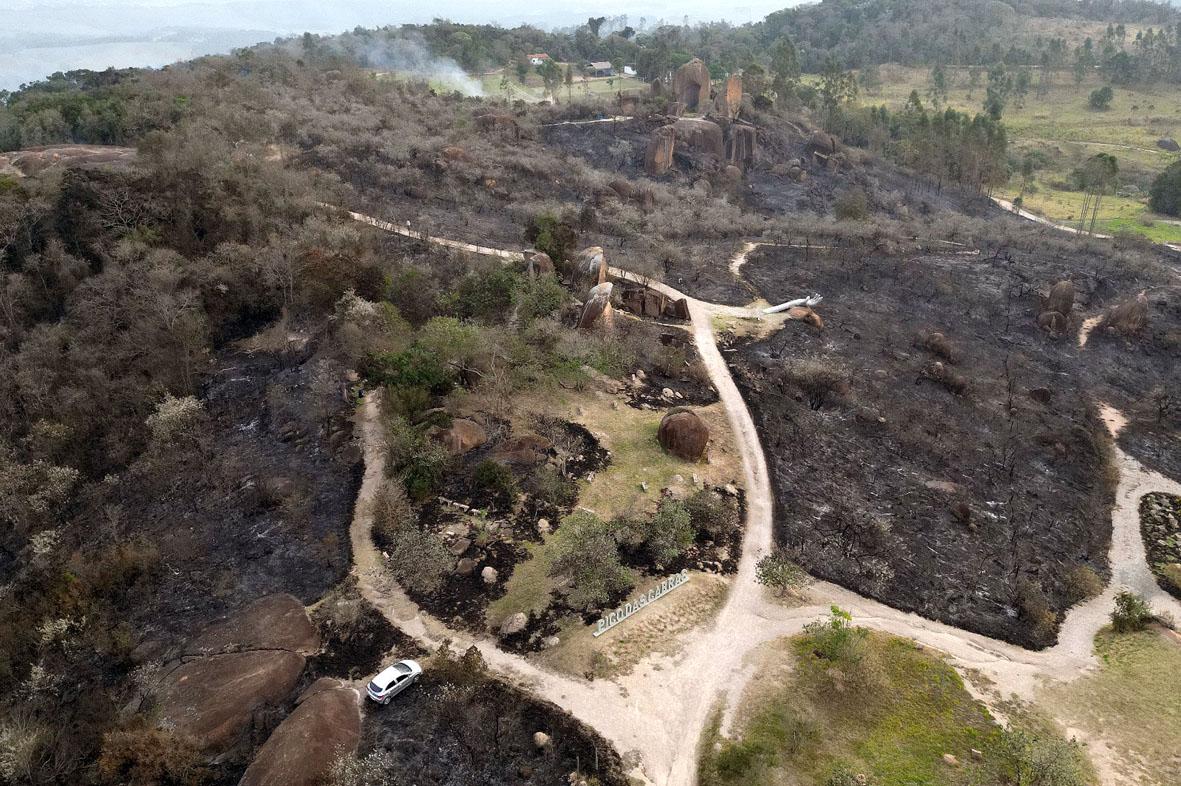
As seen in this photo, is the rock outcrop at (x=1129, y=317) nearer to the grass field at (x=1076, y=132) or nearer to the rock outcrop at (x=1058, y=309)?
the rock outcrop at (x=1058, y=309)

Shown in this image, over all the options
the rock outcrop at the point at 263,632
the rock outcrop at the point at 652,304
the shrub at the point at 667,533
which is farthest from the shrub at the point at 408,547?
the rock outcrop at the point at 652,304

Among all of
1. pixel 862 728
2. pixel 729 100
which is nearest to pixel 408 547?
pixel 862 728

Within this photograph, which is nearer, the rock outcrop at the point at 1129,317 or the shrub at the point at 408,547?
the shrub at the point at 408,547

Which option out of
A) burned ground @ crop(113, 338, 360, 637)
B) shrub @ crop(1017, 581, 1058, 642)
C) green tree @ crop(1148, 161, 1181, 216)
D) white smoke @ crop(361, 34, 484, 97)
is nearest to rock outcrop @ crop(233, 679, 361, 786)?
burned ground @ crop(113, 338, 360, 637)

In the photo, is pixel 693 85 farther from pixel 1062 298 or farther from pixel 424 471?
pixel 424 471

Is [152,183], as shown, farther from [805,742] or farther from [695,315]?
[805,742]

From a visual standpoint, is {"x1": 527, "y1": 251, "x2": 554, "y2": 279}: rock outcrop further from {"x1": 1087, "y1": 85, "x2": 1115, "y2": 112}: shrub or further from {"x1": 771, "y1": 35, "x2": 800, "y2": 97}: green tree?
{"x1": 1087, "y1": 85, "x2": 1115, "y2": 112}: shrub

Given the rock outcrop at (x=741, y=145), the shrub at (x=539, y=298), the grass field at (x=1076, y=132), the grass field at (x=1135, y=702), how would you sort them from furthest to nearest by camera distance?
the rock outcrop at (x=741, y=145) < the grass field at (x=1076, y=132) < the shrub at (x=539, y=298) < the grass field at (x=1135, y=702)
